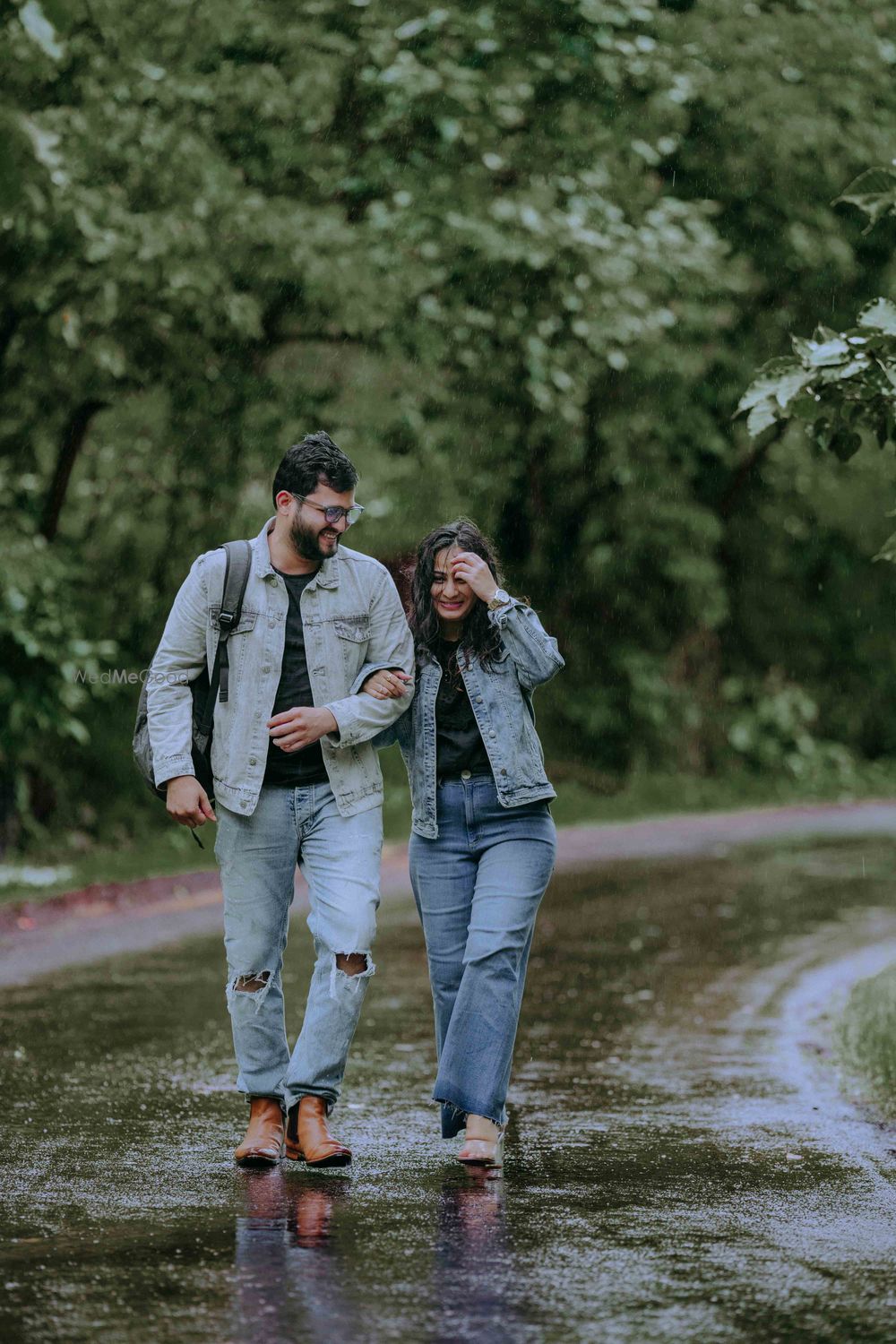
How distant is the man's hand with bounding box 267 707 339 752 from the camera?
6352mm

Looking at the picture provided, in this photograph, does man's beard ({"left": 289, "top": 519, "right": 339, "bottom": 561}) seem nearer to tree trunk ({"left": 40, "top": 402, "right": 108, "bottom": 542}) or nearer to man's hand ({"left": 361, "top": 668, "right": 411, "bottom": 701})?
man's hand ({"left": 361, "top": 668, "right": 411, "bottom": 701})

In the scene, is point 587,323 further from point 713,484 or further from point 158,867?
point 713,484

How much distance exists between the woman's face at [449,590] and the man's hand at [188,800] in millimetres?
879

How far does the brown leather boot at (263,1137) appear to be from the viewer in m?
6.39

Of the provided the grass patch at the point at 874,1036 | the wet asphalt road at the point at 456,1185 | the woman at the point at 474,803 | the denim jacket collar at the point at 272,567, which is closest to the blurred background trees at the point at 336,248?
the grass patch at the point at 874,1036

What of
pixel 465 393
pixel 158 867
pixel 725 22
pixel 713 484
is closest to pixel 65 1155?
pixel 158 867

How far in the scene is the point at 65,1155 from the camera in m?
6.56

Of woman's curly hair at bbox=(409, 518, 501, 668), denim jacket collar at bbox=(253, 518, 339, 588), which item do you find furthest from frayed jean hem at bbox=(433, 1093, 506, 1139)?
denim jacket collar at bbox=(253, 518, 339, 588)

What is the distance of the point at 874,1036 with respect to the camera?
958 centimetres

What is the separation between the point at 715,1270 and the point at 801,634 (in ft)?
98.9

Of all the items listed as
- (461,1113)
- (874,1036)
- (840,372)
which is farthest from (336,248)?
(461,1113)

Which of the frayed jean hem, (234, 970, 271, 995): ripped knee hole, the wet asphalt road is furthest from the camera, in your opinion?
(234, 970, 271, 995): ripped knee hole

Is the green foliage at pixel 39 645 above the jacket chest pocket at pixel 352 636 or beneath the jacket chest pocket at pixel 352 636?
beneath

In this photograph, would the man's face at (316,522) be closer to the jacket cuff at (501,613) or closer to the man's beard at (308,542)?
the man's beard at (308,542)
